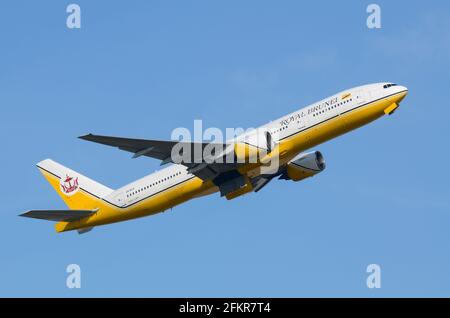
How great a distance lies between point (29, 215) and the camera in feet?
203

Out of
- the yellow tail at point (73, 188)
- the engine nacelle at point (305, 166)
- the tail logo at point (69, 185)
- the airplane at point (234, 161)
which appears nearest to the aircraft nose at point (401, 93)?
the airplane at point (234, 161)

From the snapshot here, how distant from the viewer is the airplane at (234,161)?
58750 mm

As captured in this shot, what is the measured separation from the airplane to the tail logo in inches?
56.3

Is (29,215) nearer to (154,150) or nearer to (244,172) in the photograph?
(154,150)

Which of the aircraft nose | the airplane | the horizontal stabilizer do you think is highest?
the aircraft nose

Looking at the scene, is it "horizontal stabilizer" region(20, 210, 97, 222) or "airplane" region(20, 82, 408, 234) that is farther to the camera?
"horizontal stabilizer" region(20, 210, 97, 222)

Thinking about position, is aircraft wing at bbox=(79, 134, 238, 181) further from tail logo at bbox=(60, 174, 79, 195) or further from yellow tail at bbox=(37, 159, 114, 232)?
tail logo at bbox=(60, 174, 79, 195)

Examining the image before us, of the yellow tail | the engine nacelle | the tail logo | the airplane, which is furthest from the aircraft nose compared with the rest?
the tail logo

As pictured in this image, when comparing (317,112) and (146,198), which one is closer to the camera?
(317,112)

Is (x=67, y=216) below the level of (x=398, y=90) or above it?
→ below

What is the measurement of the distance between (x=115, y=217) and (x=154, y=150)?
7.91 meters

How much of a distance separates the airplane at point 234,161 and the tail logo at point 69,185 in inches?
56.3

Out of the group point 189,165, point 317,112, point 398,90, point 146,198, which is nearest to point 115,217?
point 146,198

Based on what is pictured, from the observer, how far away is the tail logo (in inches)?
2714
